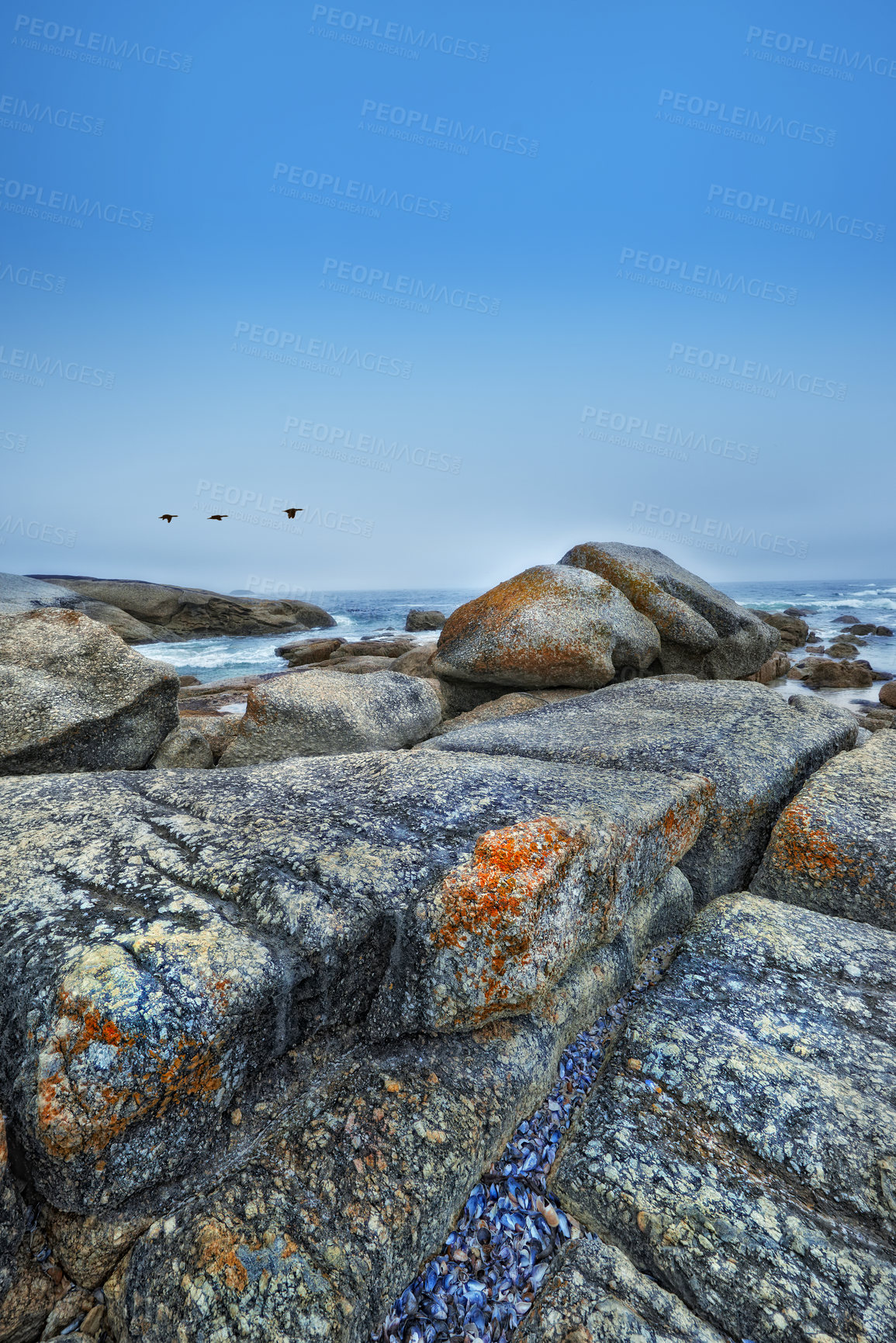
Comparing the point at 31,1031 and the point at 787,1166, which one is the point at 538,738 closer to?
the point at 787,1166

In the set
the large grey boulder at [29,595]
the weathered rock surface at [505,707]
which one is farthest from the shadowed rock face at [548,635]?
the large grey boulder at [29,595]

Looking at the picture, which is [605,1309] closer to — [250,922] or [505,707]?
[250,922]

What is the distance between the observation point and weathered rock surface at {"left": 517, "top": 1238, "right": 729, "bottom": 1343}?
173 centimetres

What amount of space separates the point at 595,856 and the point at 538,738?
232 cm

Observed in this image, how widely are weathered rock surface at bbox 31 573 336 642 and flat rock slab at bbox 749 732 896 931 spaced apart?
3619 cm

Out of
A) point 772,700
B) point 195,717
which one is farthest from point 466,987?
point 195,717

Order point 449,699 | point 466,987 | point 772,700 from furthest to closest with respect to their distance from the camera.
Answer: point 449,699 → point 772,700 → point 466,987

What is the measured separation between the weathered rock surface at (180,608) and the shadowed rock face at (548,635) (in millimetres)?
30731

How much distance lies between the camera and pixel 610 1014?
9.95ft

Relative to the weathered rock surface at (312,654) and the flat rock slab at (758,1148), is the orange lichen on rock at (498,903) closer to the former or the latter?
the flat rock slab at (758,1148)

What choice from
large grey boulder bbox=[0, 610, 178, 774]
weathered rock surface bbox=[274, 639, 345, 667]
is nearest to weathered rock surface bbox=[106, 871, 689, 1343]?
large grey boulder bbox=[0, 610, 178, 774]

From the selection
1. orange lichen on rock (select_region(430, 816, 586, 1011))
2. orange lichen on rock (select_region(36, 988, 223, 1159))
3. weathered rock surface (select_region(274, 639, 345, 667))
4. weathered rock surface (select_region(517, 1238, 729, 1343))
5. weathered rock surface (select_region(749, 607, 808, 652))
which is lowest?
weathered rock surface (select_region(274, 639, 345, 667))

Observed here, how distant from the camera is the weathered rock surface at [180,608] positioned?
35594 millimetres

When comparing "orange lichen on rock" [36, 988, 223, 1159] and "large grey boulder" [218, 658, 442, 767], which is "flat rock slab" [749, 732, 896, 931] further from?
"large grey boulder" [218, 658, 442, 767]
